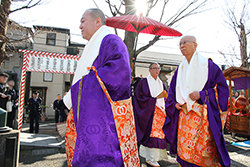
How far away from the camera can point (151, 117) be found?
381cm

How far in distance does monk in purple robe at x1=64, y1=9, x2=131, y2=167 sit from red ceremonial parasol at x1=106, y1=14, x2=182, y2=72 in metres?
2.68

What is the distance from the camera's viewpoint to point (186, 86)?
2453mm

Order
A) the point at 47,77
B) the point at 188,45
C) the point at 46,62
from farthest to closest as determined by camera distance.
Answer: the point at 47,77, the point at 46,62, the point at 188,45

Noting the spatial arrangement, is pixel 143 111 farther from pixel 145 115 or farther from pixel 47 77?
pixel 47 77

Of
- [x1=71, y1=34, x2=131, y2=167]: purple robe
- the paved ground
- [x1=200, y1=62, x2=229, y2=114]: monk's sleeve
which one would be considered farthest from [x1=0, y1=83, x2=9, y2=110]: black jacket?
Answer: [x1=200, y1=62, x2=229, y2=114]: monk's sleeve

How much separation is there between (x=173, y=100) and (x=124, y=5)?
4948mm

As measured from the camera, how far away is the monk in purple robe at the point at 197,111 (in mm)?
2176

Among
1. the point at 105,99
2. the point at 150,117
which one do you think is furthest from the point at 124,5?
the point at 105,99

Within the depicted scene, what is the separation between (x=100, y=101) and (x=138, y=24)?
3.65 metres

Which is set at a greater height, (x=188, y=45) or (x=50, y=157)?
(x=188, y=45)

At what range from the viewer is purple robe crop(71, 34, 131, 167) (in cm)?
131

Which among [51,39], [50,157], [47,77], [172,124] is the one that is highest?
[51,39]

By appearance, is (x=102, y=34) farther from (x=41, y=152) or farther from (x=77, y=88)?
(x=41, y=152)

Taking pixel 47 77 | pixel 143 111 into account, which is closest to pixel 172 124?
pixel 143 111
